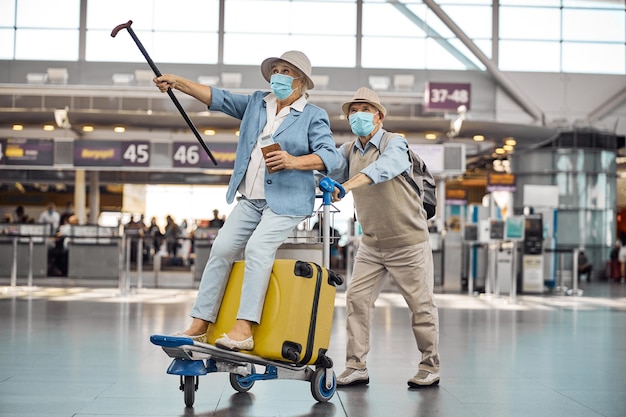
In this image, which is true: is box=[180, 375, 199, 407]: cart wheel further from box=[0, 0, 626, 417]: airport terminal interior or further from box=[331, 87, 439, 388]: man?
box=[331, 87, 439, 388]: man

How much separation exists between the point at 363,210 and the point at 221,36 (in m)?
28.4

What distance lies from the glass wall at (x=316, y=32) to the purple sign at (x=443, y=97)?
9102 mm

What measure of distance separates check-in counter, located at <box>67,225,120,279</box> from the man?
16.1m

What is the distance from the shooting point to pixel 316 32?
33.2 metres

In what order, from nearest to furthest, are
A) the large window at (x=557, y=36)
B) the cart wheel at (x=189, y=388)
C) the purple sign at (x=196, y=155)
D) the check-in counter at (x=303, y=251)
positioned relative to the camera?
1. the cart wheel at (x=189, y=388)
2. the check-in counter at (x=303, y=251)
3. the purple sign at (x=196, y=155)
4. the large window at (x=557, y=36)

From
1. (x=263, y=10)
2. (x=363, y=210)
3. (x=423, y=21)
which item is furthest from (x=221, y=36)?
(x=363, y=210)

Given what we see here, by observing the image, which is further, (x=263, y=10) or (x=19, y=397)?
(x=263, y=10)

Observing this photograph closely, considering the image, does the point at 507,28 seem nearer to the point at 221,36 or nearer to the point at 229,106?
the point at 221,36

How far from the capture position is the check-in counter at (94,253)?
68.8ft

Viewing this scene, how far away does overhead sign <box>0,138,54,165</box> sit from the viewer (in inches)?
819

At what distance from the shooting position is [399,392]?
16.8 feet

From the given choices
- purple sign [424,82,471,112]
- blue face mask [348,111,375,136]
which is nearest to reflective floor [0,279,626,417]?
blue face mask [348,111,375,136]

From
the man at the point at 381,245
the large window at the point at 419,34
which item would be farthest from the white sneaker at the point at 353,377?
the large window at the point at 419,34

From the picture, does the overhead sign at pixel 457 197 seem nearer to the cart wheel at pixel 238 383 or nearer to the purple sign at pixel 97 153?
the purple sign at pixel 97 153
